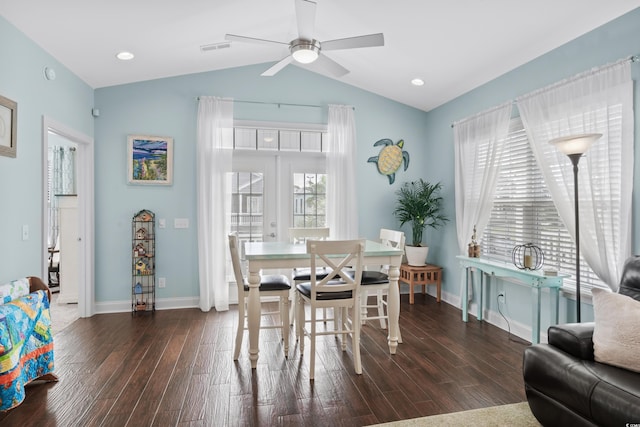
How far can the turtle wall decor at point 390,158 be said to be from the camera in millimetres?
5289

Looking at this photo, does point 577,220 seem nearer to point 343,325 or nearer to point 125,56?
point 343,325

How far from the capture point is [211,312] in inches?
179

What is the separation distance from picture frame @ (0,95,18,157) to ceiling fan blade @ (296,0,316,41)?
222 centimetres

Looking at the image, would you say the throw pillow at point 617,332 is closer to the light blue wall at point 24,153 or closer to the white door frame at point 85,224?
the light blue wall at point 24,153

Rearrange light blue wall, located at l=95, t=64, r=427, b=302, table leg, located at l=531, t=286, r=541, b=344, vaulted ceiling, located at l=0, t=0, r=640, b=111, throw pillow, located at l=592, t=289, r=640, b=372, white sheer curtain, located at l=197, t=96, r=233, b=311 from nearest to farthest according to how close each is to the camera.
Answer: throw pillow, located at l=592, t=289, r=640, b=372, vaulted ceiling, located at l=0, t=0, r=640, b=111, table leg, located at l=531, t=286, r=541, b=344, light blue wall, located at l=95, t=64, r=427, b=302, white sheer curtain, located at l=197, t=96, r=233, b=311

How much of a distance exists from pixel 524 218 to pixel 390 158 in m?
2.05

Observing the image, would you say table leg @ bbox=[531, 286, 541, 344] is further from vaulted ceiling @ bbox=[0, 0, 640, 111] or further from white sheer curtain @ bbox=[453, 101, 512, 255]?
vaulted ceiling @ bbox=[0, 0, 640, 111]

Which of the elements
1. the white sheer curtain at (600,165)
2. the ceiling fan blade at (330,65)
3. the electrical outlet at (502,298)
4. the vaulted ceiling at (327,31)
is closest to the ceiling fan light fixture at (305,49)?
the ceiling fan blade at (330,65)

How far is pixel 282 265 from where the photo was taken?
3.05 meters

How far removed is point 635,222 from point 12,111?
4671 millimetres

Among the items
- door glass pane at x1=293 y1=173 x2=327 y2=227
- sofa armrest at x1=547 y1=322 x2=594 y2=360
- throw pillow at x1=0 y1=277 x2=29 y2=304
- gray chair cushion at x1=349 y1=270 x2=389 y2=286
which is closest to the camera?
sofa armrest at x1=547 y1=322 x2=594 y2=360

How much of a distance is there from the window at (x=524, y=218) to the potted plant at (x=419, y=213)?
0.82 m

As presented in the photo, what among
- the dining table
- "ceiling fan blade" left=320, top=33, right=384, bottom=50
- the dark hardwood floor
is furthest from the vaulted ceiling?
the dark hardwood floor

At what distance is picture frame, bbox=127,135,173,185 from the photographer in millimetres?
4535
